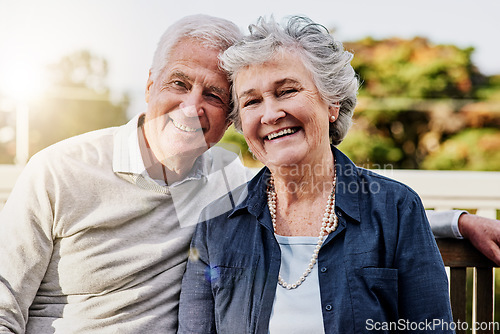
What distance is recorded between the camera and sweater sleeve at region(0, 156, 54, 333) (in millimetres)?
1527

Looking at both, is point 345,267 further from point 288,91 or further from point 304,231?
point 288,91

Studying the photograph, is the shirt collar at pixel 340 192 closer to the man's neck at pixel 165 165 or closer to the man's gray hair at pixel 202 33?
the man's neck at pixel 165 165

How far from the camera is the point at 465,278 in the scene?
1741 millimetres

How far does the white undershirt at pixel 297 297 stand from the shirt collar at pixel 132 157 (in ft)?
1.50

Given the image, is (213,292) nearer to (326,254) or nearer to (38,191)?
(326,254)

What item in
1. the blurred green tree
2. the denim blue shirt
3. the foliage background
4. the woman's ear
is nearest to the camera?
the denim blue shirt

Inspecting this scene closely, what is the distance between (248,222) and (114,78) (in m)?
4.84

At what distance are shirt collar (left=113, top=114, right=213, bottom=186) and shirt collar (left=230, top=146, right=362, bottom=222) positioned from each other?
8.4 inches

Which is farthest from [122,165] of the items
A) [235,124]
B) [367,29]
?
[367,29]

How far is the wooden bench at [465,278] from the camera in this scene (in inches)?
67.7

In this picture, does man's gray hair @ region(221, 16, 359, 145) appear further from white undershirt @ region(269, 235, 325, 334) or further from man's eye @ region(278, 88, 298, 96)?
white undershirt @ region(269, 235, 325, 334)

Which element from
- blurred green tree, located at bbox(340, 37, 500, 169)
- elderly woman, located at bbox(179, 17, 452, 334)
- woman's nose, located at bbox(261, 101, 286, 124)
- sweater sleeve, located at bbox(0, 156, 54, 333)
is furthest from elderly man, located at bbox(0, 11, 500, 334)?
blurred green tree, located at bbox(340, 37, 500, 169)

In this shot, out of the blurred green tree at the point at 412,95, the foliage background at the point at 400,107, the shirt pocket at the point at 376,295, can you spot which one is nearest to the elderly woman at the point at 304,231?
the shirt pocket at the point at 376,295

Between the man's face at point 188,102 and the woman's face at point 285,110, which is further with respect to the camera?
the man's face at point 188,102
